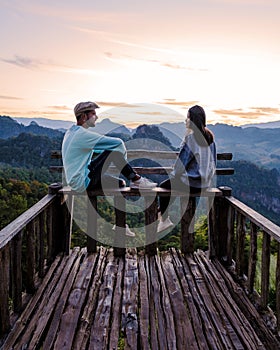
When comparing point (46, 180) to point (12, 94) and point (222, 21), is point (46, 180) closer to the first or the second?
point (12, 94)

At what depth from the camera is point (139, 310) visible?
8.69 feet

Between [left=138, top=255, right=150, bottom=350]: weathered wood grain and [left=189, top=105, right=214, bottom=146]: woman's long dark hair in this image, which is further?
[left=189, top=105, right=214, bottom=146]: woman's long dark hair

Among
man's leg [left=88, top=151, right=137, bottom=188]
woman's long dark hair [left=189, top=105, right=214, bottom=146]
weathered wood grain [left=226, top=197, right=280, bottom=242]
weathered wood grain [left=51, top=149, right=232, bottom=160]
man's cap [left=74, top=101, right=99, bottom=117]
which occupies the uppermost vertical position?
man's cap [left=74, top=101, right=99, bottom=117]

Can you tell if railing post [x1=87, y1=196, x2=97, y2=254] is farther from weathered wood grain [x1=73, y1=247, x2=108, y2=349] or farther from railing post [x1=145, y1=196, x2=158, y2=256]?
railing post [x1=145, y1=196, x2=158, y2=256]

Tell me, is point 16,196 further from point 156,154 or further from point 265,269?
point 265,269

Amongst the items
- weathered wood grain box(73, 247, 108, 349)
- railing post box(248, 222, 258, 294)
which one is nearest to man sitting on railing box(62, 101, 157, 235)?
weathered wood grain box(73, 247, 108, 349)

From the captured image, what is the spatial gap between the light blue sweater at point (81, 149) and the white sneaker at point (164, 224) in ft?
2.63

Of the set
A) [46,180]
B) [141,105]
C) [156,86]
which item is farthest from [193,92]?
[46,180]

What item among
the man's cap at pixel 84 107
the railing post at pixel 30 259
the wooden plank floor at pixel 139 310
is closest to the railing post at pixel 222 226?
the wooden plank floor at pixel 139 310

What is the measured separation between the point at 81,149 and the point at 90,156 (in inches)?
5.2

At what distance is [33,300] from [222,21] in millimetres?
4749

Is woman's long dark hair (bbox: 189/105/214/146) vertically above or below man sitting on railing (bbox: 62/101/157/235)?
above

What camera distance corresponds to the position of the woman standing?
3.72 m

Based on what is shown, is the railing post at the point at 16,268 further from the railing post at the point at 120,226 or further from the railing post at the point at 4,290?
the railing post at the point at 120,226
